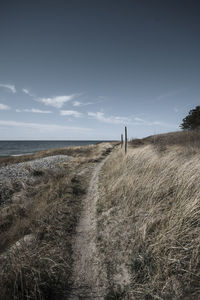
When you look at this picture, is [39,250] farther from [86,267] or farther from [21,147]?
[21,147]

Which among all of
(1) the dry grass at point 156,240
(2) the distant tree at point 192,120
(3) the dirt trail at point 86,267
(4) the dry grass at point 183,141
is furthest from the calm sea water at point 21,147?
(2) the distant tree at point 192,120

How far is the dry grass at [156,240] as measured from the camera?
1.45 metres

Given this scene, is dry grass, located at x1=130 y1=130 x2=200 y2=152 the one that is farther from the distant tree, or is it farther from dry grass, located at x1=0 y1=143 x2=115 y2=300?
the distant tree

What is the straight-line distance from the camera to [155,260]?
1.68 meters

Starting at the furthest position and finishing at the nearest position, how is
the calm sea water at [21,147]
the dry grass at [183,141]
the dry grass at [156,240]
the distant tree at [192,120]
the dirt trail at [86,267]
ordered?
the calm sea water at [21,147] → the distant tree at [192,120] → the dry grass at [183,141] → the dirt trail at [86,267] → the dry grass at [156,240]

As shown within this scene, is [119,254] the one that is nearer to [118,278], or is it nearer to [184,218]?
[118,278]

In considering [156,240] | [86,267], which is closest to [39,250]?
[86,267]

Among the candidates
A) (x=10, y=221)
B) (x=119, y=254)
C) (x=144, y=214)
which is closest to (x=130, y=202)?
(x=144, y=214)

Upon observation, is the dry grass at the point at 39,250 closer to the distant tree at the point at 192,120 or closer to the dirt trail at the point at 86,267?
the dirt trail at the point at 86,267

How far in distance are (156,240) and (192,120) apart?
35.9m

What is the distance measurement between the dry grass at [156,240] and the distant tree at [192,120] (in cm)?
3190

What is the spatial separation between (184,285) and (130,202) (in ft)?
6.03

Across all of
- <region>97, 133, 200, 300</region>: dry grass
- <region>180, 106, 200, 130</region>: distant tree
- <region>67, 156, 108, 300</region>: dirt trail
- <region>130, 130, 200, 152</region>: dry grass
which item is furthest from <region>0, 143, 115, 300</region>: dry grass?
<region>180, 106, 200, 130</region>: distant tree

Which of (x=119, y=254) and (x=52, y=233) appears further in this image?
(x=52, y=233)
